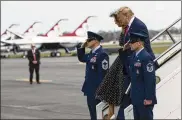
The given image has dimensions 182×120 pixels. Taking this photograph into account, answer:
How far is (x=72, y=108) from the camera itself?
1234 cm

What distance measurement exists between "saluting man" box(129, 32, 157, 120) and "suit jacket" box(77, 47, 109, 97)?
1.05 meters

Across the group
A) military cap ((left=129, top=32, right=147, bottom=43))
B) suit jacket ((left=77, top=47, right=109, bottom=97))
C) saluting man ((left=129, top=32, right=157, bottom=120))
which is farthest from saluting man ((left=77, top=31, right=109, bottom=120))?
military cap ((left=129, top=32, right=147, bottom=43))

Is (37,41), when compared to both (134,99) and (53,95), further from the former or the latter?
(134,99)

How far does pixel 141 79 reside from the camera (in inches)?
194

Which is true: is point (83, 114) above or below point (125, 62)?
below

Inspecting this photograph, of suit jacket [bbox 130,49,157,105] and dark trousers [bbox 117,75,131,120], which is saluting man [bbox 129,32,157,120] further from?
dark trousers [bbox 117,75,131,120]

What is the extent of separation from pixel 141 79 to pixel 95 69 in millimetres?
1271

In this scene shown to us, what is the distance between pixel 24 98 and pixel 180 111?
10.2 m

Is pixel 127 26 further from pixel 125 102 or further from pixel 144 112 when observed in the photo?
pixel 144 112

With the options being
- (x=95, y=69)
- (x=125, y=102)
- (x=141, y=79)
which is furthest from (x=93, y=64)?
(x=141, y=79)

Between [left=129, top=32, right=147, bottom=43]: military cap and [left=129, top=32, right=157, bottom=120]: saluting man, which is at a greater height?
[left=129, top=32, right=147, bottom=43]: military cap

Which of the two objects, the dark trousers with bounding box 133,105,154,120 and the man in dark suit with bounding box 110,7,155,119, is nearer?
the dark trousers with bounding box 133,105,154,120

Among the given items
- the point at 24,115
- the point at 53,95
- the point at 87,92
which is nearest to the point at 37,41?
the point at 53,95

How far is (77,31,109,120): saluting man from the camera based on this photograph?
6043mm
